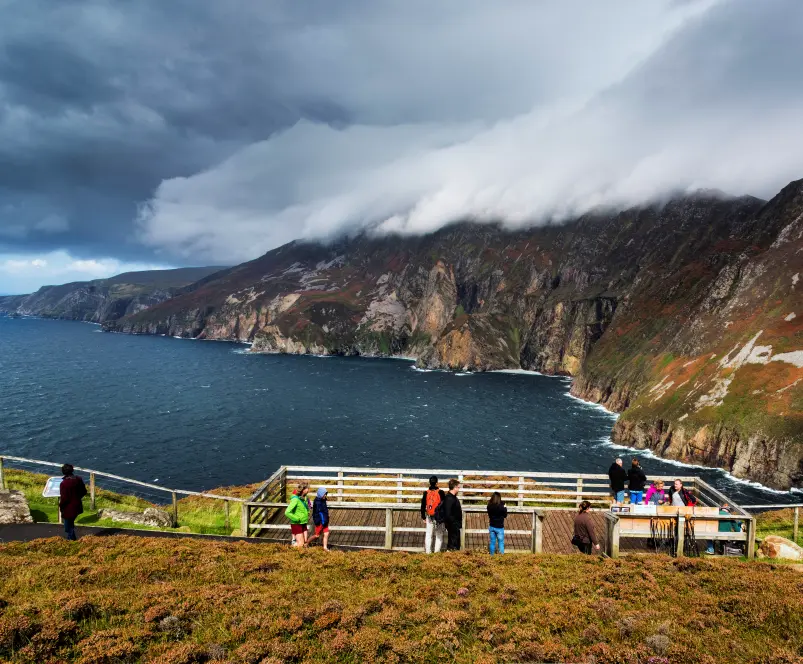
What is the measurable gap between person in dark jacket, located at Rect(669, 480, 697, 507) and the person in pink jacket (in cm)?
55

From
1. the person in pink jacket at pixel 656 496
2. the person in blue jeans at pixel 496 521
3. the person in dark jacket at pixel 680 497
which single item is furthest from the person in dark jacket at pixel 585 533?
the person in pink jacket at pixel 656 496

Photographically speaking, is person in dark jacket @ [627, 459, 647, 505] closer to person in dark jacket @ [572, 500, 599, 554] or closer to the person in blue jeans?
→ person in dark jacket @ [572, 500, 599, 554]

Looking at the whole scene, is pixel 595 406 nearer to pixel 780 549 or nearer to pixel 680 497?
pixel 680 497

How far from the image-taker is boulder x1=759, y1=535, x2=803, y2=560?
16500 mm

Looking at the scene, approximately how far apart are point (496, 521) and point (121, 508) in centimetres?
1788

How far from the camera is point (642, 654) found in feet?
27.8

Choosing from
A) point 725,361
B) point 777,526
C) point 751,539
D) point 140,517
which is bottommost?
point 777,526

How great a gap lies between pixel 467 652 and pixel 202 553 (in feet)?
28.8

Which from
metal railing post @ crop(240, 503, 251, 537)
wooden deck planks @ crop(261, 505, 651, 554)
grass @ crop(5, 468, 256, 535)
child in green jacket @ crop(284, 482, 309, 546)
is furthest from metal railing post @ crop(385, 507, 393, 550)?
grass @ crop(5, 468, 256, 535)

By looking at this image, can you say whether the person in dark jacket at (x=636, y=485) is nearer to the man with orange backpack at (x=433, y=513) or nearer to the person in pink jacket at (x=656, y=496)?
the person in pink jacket at (x=656, y=496)

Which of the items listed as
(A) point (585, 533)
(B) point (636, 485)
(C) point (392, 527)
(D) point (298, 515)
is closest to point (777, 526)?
(B) point (636, 485)

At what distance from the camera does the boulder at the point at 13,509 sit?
17469 mm

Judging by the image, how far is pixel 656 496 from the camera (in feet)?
67.2

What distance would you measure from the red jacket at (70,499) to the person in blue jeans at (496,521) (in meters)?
13.7
